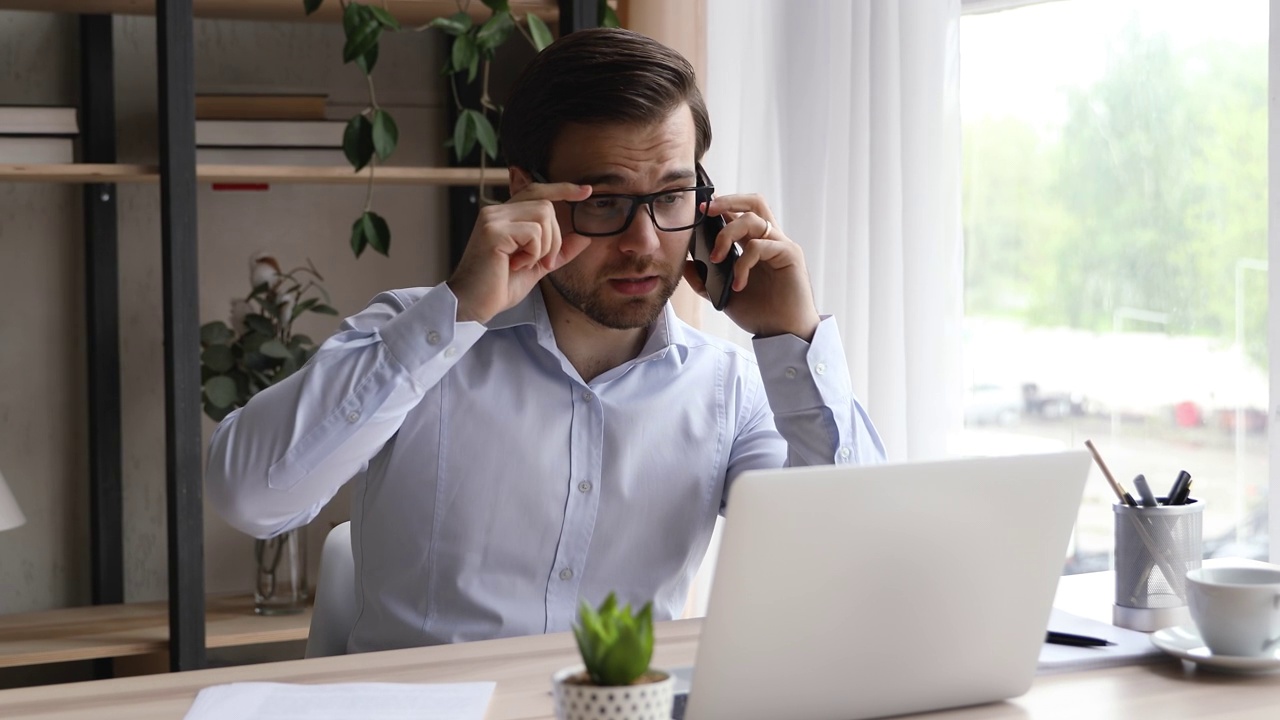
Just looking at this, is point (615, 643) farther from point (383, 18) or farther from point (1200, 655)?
point (383, 18)

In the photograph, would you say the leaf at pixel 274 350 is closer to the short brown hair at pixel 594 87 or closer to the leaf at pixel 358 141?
the leaf at pixel 358 141

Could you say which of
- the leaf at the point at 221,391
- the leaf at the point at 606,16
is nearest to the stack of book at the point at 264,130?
the leaf at the point at 221,391

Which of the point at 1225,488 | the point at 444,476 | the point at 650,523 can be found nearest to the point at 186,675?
the point at 444,476

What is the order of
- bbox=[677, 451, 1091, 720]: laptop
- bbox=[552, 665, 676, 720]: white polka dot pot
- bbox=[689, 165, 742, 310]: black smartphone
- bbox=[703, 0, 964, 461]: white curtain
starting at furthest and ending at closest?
bbox=[703, 0, 964, 461]: white curtain, bbox=[689, 165, 742, 310]: black smartphone, bbox=[677, 451, 1091, 720]: laptop, bbox=[552, 665, 676, 720]: white polka dot pot

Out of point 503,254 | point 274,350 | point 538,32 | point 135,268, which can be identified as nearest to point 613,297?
point 503,254

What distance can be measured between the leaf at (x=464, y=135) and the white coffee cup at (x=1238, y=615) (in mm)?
1712

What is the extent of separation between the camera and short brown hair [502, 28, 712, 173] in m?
1.68

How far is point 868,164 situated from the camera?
2832 mm

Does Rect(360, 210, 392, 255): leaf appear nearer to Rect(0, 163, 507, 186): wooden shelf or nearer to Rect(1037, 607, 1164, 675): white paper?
Rect(0, 163, 507, 186): wooden shelf

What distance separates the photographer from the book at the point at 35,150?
2421 millimetres

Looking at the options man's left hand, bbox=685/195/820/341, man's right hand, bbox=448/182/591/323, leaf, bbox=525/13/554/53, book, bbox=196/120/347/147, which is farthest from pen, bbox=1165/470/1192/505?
book, bbox=196/120/347/147

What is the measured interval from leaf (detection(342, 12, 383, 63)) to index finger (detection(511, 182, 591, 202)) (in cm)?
98

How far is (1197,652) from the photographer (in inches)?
49.5

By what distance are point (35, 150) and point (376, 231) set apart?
67 centimetres
